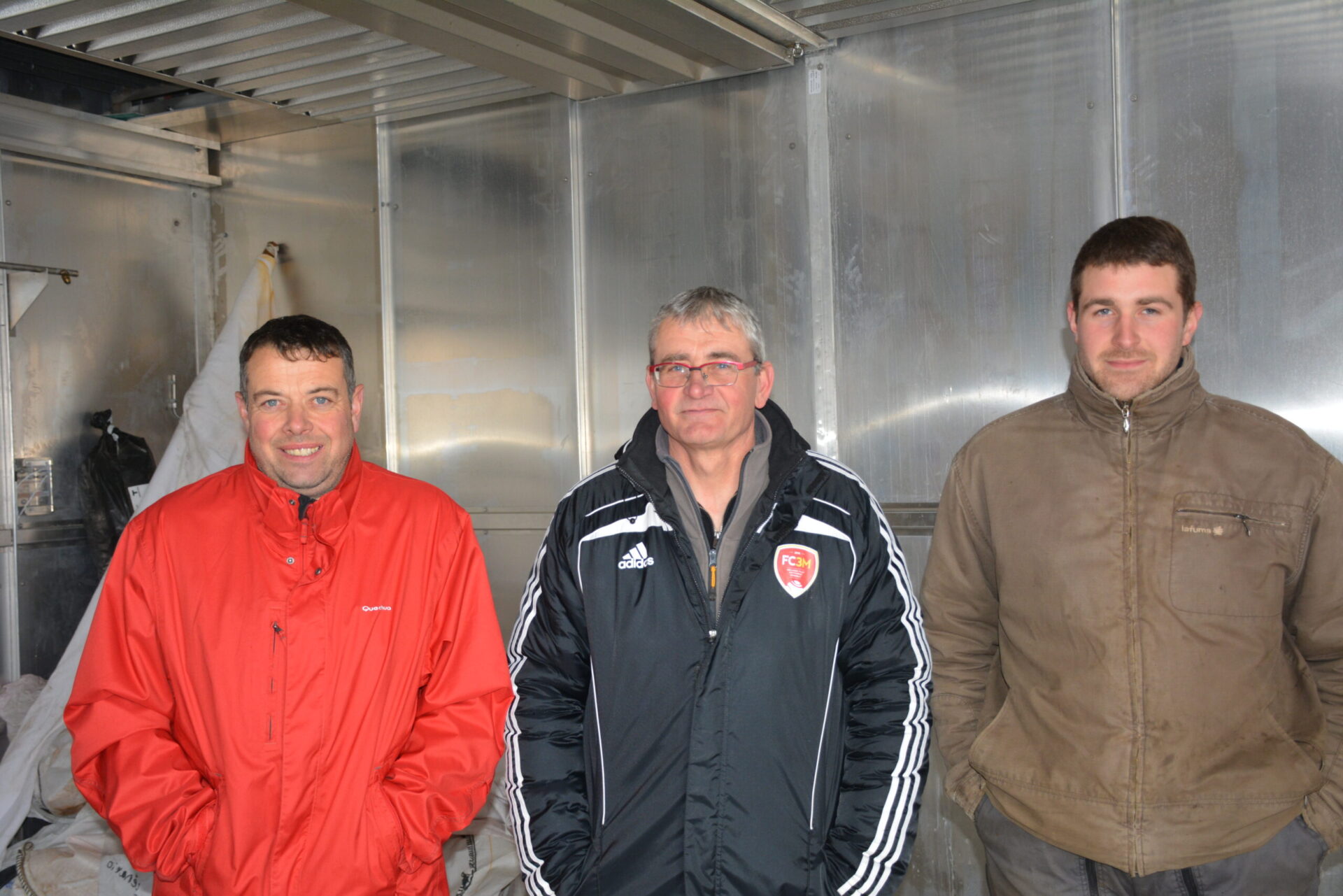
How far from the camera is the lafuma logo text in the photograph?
215 centimetres

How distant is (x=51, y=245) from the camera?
5.08 metres

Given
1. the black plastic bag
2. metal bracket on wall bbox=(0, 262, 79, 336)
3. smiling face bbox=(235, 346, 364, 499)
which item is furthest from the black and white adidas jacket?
metal bracket on wall bbox=(0, 262, 79, 336)

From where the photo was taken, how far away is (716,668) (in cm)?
205

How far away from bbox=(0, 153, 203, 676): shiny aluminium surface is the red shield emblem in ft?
13.3

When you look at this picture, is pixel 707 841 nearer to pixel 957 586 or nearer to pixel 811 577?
pixel 811 577

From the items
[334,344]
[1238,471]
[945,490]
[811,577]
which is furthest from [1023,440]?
[334,344]

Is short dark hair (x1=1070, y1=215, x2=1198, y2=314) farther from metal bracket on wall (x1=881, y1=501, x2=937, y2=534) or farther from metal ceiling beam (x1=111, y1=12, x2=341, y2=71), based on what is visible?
metal ceiling beam (x1=111, y1=12, x2=341, y2=71)

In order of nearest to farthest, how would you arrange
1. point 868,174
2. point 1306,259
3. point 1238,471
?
point 1238,471, point 1306,259, point 868,174

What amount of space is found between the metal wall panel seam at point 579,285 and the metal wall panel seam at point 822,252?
102 cm

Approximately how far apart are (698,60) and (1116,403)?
93.7 inches

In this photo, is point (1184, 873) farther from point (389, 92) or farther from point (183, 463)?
point (183, 463)

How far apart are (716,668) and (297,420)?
1.02 m

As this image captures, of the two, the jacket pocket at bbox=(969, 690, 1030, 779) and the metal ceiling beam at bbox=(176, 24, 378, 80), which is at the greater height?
the metal ceiling beam at bbox=(176, 24, 378, 80)

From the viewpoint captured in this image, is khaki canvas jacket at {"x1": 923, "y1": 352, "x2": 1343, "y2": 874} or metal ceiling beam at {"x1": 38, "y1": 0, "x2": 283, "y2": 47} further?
metal ceiling beam at {"x1": 38, "y1": 0, "x2": 283, "y2": 47}
